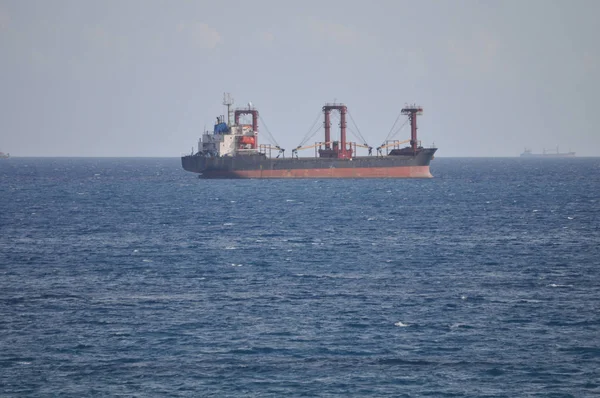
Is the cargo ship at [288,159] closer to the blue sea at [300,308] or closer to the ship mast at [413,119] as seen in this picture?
the ship mast at [413,119]

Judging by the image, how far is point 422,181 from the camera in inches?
6142

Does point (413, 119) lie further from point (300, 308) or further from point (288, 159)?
point (300, 308)

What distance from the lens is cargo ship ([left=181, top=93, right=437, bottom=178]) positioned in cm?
14512

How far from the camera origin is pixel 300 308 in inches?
1560

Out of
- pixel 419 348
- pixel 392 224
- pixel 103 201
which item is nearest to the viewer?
pixel 419 348

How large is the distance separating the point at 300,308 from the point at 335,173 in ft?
367

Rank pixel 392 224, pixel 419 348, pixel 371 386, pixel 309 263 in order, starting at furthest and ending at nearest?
1. pixel 392 224
2. pixel 309 263
3. pixel 419 348
4. pixel 371 386

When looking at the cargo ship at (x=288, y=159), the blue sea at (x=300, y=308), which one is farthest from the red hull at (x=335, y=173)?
the blue sea at (x=300, y=308)

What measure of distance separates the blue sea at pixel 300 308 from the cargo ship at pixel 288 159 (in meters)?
65.5

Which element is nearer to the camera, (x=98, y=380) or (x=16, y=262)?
(x=98, y=380)

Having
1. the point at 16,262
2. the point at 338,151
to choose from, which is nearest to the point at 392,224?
the point at 16,262

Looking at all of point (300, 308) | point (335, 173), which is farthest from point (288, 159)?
point (300, 308)

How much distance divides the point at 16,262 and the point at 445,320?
28.1 metres

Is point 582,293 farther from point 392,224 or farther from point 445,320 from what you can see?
point 392,224
